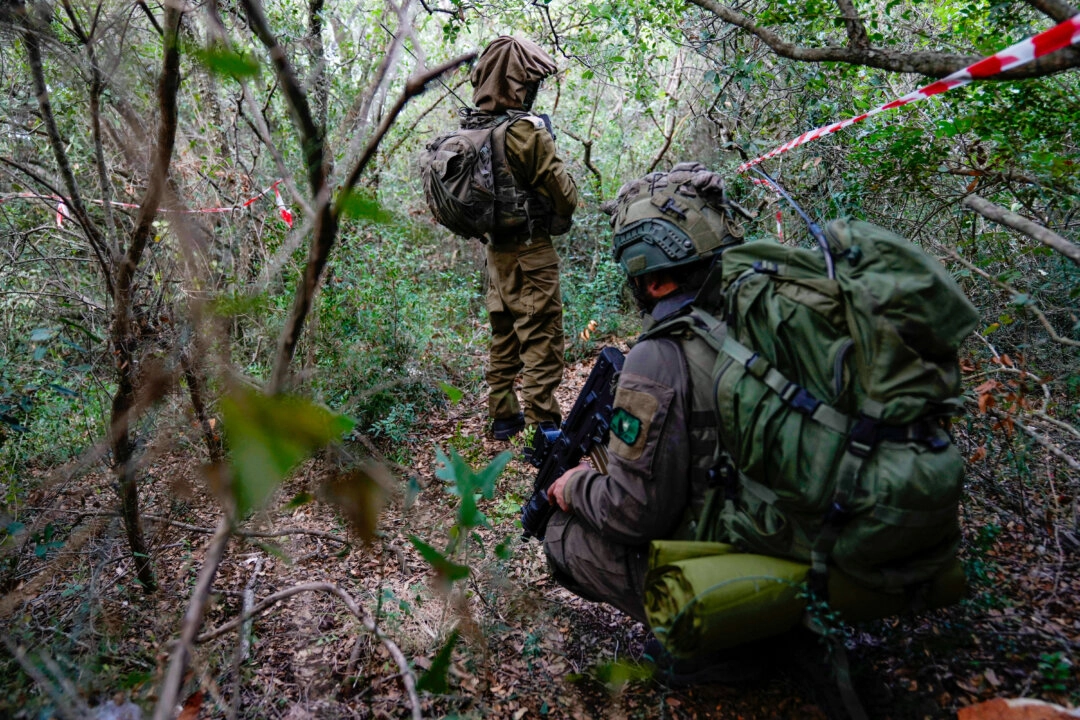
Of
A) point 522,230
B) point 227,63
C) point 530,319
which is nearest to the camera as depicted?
point 227,63

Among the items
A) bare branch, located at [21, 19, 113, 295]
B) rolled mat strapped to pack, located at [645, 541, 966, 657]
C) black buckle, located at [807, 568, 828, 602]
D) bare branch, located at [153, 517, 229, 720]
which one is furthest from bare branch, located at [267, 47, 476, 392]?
bare branch, located at [21, 19, 113, 295]

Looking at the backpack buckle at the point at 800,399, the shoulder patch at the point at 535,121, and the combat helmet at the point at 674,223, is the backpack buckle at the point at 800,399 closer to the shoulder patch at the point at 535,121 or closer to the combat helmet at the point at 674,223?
the combat helmet at the point at 674,223

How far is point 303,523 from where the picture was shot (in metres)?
3.76

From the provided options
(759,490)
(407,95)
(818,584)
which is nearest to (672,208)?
(759,490)

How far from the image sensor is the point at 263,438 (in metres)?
1.01

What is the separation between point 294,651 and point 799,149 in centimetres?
419

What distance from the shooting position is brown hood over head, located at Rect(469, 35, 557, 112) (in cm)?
400

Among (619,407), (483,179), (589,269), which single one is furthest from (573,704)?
(589,269)

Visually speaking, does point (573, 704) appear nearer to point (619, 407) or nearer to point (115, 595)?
point (619, 407)

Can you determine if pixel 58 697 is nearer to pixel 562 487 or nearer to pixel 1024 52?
pixel 562 487

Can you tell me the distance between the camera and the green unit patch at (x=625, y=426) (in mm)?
2092

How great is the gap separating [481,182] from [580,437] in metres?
2.07

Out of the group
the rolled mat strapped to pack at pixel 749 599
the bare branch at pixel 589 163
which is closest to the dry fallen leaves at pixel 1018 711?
the rolled mat strapped to pack at pixel 749 599

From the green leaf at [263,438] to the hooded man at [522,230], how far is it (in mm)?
3003
